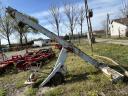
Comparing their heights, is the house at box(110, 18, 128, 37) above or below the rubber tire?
above

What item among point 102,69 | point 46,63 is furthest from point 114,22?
point 102,69

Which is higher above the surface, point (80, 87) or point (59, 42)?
point (59, 42)

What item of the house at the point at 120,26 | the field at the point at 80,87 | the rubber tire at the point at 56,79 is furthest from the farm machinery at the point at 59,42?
the house at the point at 120,26

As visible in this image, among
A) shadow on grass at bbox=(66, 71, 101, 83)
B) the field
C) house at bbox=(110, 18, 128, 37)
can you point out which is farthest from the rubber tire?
house at bbox=(110, 18, 128, 37)

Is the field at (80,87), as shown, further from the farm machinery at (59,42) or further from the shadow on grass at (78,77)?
the farm machinery at (59,42)

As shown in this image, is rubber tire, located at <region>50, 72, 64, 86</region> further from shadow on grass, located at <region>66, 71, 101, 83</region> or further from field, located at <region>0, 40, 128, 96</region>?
shadow on grass, located at <region>66, 71, 101, 83</region>

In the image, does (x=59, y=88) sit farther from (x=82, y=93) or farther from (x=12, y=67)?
(x=12, y=67)

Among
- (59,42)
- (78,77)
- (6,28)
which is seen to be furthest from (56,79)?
(6,28)

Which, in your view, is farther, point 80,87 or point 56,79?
point 56,79

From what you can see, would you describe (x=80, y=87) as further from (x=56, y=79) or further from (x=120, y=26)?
(x=120, y=26)

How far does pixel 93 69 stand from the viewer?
427 inches

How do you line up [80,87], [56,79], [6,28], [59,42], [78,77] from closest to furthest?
[80,87], [56,79], [59,42], [78,77], [6,28]

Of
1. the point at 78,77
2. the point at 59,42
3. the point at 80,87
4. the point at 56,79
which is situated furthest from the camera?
the point at 78,77

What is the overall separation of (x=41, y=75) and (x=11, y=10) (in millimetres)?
3421
